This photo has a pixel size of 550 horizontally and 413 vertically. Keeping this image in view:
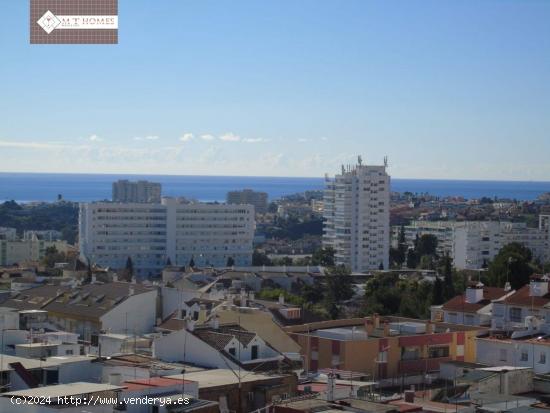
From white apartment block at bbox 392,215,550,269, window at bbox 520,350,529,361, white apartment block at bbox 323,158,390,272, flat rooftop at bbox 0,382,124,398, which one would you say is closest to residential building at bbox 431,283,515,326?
window at bbox 520,350,529,361

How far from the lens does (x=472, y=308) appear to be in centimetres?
2686

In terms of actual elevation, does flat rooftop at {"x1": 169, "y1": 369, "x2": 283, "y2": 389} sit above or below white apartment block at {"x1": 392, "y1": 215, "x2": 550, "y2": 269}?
above

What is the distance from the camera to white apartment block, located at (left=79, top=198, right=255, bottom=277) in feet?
253

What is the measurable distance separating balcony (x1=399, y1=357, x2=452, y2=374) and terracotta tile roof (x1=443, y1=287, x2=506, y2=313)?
15.2ft

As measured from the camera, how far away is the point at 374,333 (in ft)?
73.8

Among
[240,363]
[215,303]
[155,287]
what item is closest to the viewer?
[240,363]

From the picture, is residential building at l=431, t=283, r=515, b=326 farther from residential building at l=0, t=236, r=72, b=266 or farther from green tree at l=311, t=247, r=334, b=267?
residential building at l=0, t=236, r=72, b=266

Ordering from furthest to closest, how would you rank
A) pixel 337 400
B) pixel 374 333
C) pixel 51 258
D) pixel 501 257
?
pixel 51 258 < pixel 501 257 < pixel 374 333 < pixel 337 400

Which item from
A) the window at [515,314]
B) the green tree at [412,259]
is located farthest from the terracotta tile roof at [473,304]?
the green tree at [412,259]

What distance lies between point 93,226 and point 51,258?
16.5 meters

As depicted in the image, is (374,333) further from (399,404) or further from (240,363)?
(399,404)

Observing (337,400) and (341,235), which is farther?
(341,235)

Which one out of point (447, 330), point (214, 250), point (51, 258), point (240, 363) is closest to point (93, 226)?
point (214, 250)

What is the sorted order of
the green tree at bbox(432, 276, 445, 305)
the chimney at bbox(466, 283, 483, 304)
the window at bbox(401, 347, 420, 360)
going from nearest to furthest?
1. the window at bbox(401, 347, 420, 360)
2. the chimney at bbox(466, 283, 483, 304)
3. the green tree at bbox(432, 276, 445, 305)
